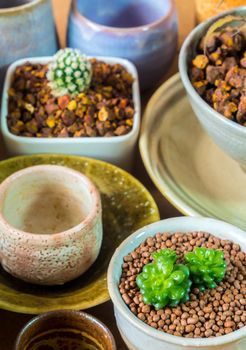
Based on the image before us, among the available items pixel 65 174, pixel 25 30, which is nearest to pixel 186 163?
pixel 65 174

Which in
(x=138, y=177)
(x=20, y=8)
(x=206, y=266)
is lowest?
(x=138, y=177)

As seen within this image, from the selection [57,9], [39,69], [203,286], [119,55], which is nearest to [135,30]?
[119,55]

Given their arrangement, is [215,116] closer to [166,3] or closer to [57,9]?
[166,3]

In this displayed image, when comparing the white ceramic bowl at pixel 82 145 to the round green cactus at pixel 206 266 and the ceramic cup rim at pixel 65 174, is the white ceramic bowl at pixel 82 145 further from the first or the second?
the round green cactus at pixel 206 266

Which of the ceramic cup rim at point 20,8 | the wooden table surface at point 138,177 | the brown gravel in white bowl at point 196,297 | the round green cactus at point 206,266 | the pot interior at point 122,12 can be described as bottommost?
the wooden table surface at point 138,177

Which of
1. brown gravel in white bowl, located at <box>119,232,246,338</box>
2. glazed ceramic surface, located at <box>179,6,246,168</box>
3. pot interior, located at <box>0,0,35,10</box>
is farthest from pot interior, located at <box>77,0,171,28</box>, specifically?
brown gravel in white bowl, located at <box>119,232,246,338</box>

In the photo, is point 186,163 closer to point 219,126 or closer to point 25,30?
point 219,126

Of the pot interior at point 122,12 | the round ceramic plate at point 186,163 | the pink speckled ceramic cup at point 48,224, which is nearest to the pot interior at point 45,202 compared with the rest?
the pink speckled ceramic cup at point 48,224
